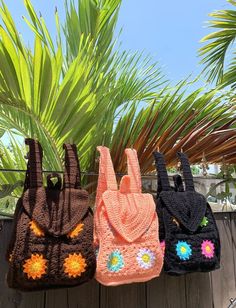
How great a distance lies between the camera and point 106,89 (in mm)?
1034

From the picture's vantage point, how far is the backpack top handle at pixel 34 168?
2.32 ft

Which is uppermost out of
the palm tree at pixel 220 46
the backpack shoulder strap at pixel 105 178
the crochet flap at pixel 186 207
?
the palm tree at pixel 220 46

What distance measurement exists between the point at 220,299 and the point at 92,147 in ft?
2.20

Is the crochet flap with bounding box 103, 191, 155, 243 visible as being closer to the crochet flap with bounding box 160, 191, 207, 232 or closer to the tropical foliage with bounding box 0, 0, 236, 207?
the crochet flap with bounding box 160, 191, 207, 232

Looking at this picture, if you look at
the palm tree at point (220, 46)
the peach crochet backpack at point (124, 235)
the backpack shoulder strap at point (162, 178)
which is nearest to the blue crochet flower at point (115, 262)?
the peach crochet backpack at point (124, 235)

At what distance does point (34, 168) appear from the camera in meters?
0.71

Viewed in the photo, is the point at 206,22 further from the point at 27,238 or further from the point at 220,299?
the point at 27,238

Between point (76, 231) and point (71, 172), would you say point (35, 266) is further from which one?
point (71, 172)

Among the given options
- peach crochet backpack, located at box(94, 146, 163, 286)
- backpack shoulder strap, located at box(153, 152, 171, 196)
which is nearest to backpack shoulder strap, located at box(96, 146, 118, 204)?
peach crochet backpack, located at box(94, 146, 163, 286)

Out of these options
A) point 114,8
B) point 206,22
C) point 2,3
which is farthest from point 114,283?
point 206,22

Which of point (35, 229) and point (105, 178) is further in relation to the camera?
point (105, 178)

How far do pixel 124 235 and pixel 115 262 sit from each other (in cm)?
6

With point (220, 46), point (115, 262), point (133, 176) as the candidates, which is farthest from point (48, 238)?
point (220, 46)

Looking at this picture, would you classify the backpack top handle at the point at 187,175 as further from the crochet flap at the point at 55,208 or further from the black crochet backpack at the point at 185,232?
the crochet flap at the point at 55,208
